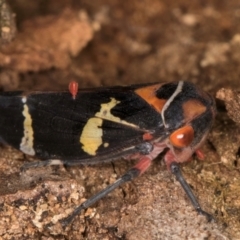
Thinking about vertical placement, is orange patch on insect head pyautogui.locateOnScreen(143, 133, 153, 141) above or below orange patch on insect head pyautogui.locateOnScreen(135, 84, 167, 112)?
below

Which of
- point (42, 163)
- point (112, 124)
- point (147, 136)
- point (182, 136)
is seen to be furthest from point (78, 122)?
point (182, 136)

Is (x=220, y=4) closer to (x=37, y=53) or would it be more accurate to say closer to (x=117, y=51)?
(x=117, y=51)

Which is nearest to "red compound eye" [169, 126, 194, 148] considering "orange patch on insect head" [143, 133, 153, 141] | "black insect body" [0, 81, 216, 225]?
"black insect body" [0, 81, 216, 225]

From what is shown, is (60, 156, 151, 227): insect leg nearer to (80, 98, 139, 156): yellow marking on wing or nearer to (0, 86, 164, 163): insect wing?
(0, 86, 164, 163): insect wing

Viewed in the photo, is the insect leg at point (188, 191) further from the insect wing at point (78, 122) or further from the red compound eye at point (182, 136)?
the insect wing at point (78, 122)

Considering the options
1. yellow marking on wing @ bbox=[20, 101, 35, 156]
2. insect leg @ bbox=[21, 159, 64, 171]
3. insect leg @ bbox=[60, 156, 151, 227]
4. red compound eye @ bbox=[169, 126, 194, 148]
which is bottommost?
insect leg @ bbox=[60, 156, 151, 227]

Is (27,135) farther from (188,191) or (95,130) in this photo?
(188,191)

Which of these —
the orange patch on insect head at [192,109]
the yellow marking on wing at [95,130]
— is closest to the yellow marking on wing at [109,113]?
the yellow marking on wing at [95,130]
